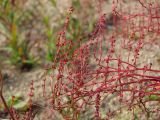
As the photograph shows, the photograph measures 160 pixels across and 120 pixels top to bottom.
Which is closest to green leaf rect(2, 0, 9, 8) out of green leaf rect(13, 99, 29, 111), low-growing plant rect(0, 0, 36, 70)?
low-growing plant rect(0, 0, 36, 70)

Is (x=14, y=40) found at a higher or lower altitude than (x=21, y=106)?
higher

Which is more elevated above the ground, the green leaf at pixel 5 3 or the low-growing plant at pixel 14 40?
the green leaf at pixel 5 3

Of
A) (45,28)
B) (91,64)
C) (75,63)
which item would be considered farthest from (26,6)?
(75,63)

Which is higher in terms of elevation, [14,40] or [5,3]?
[5,3]

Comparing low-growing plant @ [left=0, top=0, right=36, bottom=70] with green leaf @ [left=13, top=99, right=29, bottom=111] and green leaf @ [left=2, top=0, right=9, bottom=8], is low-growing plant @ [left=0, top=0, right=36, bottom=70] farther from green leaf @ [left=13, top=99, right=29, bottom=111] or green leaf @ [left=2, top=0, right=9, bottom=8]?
green leaf @ [left=13, top=99, right=29, bottom=111]

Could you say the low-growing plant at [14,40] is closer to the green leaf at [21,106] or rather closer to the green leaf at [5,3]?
the green leaf at [5,3]

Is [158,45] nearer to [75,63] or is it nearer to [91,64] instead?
[91,64]

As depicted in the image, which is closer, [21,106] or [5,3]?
[21,106]

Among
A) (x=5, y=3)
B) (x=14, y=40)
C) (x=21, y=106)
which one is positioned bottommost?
(x=21, y=106)

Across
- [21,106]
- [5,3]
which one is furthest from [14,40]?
[21,106]

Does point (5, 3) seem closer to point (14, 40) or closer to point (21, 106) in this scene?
point (14, 40)

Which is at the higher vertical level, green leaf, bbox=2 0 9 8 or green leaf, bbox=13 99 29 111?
green leaf, bbox=2 0 9 8

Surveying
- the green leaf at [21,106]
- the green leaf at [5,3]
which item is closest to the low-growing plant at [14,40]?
the green leaf at [5,3]

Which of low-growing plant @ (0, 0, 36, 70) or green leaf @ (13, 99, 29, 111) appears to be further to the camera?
low-growing plant @ (0, 0, 36, 70)
